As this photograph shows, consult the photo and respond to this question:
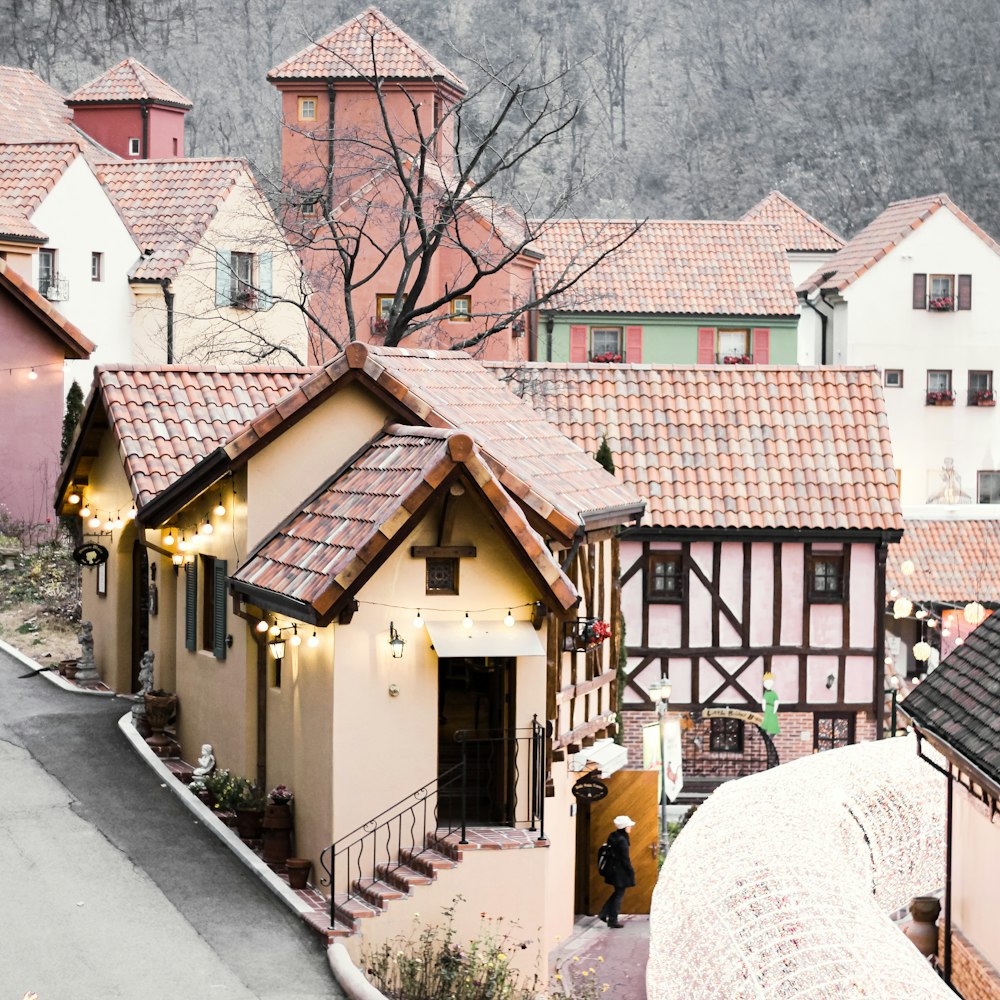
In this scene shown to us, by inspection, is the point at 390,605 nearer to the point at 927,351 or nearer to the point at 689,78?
the point at 927,351

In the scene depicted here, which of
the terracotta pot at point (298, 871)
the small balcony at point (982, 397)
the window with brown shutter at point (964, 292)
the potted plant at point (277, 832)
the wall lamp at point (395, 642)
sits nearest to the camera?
the wall lamp at point (395, 642)

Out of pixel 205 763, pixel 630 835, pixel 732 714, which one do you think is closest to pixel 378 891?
pixel 205 763

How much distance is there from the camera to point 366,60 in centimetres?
4612

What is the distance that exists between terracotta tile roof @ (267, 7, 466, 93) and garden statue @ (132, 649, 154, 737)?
25.2 meters

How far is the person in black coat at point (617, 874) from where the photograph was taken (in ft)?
71.8

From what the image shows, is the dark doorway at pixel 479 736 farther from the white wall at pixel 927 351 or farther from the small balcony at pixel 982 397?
the small balcony at pixel 982 397

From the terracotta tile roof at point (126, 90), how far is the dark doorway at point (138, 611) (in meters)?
29.7

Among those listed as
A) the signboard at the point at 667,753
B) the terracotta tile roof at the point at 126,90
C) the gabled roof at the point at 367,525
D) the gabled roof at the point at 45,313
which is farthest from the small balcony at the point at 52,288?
the gabled roof at the point at 367,525

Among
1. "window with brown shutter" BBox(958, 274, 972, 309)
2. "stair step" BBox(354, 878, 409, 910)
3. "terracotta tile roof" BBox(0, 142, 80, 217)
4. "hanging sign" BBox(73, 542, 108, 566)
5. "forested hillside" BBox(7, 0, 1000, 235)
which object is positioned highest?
"forested hillside" BBox(7, 0, 1000, 235)

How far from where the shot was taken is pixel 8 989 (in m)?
14.7

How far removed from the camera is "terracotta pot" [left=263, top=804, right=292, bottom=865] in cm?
1836

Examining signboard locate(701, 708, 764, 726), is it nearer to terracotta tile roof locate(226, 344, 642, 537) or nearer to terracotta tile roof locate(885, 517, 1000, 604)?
terracotta tile roof locate(226, 344, 642, 537)

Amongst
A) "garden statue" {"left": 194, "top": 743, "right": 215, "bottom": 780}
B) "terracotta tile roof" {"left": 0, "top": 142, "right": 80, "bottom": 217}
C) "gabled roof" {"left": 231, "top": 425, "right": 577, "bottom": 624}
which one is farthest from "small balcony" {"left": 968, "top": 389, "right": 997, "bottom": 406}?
"garden statue" {"left": 194, "top": 743, "right": 215, "bottom": 780}

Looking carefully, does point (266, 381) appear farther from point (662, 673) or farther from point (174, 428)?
point (662, 673)
